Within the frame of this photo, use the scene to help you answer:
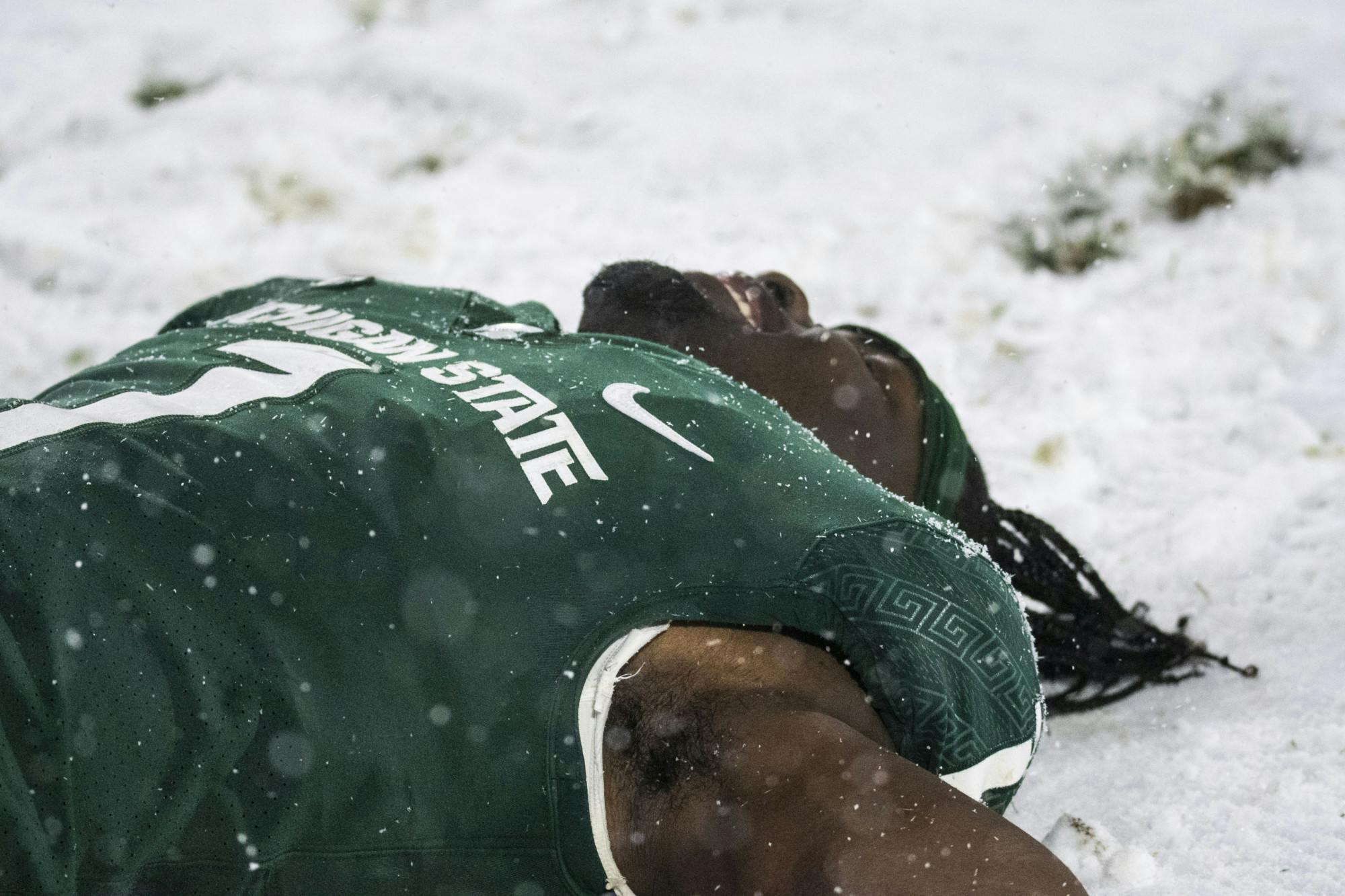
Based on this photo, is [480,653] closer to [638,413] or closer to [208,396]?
[638,413]

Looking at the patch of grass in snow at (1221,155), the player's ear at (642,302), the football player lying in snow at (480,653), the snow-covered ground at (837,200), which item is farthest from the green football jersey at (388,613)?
the patch of grass in snow at (1221,155)

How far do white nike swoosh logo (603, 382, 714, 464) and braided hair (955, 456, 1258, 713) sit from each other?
90 cm

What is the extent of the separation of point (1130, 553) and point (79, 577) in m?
2.08

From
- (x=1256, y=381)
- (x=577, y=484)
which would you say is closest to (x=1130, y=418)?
(x=1256, y=381)

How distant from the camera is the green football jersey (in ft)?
3.35

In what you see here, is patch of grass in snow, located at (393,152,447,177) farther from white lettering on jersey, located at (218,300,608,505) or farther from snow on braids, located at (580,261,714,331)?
white lettering on jersey, located at (218,300,608,505)

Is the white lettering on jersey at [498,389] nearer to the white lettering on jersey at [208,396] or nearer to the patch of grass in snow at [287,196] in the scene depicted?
the white lettering on jersey at [208,396]

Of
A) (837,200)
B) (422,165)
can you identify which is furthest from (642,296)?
(422,165)

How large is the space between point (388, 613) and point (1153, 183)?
2.83 m

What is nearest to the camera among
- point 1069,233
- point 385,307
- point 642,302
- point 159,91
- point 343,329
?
point 343,329

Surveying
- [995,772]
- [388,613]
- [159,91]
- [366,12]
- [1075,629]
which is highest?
[366,12]

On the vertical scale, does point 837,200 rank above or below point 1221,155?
below

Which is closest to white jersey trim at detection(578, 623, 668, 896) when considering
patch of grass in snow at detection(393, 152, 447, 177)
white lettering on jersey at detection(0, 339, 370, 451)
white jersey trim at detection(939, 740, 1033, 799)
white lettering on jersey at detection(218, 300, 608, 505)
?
white lettering on jersey at detection(218, 300, 608, 505)

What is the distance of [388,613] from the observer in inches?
43.6
